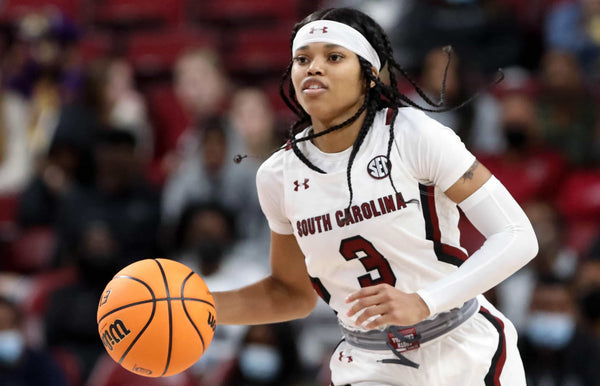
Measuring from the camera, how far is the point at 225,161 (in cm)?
790

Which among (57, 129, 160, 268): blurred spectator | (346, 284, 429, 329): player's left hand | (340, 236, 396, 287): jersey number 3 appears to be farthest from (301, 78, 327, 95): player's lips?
(57, 129, 160, 268): blurred spectator

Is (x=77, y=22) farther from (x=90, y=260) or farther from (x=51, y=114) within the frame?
(x=90, y=260)

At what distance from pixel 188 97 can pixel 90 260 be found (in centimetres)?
223

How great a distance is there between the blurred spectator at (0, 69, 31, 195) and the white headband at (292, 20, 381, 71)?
612 centimetres

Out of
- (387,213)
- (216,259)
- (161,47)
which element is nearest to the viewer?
(387,213)

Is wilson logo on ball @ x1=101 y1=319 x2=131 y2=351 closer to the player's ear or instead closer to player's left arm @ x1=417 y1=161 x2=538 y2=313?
player's left arm @ x1=417 y1=161 x2=538 y2=313

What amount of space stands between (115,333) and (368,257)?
1.01 meters

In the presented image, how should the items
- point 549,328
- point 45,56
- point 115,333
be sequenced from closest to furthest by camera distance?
point 115,333
point 549,328
point 45,56

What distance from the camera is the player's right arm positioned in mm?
3760

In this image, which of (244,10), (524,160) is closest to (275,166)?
(524,160)

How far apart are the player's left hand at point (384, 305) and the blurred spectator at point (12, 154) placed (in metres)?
6.59

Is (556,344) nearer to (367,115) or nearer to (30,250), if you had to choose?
(367,115)

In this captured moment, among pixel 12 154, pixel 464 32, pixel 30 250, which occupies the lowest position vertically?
pixel 30 250

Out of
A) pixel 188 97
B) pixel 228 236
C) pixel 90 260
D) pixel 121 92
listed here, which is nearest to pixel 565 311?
pixel 228 236
